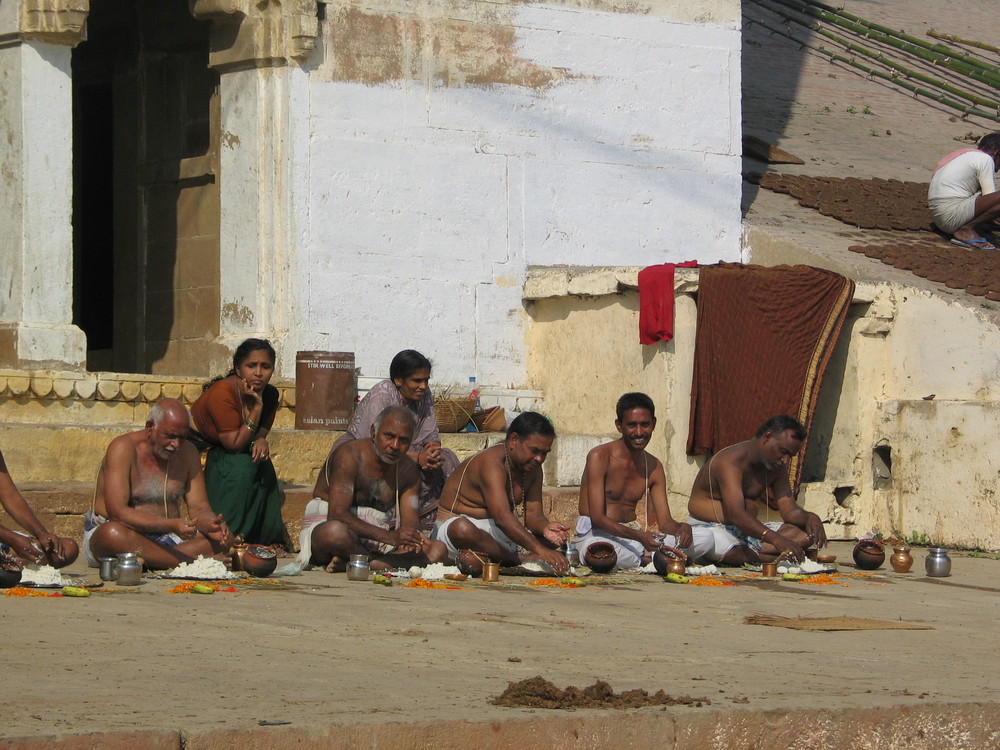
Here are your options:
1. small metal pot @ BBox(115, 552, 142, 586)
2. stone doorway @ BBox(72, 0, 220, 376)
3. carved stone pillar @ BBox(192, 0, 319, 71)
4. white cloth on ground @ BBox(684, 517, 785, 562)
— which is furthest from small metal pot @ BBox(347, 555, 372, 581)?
carved stone pillar @ BBox(192, 0, 319, 71)

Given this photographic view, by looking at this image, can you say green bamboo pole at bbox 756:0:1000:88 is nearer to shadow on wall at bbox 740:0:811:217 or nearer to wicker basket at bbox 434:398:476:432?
shadow on wall at bbox 740:0:811:217

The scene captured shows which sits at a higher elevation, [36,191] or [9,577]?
[36,191]

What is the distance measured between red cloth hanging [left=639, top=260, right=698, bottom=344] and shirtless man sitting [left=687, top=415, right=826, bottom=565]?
58.2 inches

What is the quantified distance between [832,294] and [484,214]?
2.53 meters

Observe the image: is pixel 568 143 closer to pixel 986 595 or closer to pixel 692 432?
pixel 692 432

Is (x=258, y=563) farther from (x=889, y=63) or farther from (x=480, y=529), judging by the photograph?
(x=889, y=63)

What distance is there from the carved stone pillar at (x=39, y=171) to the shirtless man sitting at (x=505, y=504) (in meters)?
3.08

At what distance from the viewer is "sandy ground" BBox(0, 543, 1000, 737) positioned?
4746 mm

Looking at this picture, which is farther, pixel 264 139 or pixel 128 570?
pixel 264 139

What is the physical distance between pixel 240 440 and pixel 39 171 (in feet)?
8.90

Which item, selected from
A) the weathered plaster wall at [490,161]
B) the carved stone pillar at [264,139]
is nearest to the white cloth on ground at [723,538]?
the weathered plaster wall at [490,161]

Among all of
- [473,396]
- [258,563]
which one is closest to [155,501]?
[258,563]

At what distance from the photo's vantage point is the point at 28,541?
740cm

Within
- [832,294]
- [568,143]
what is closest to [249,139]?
[568,143]
